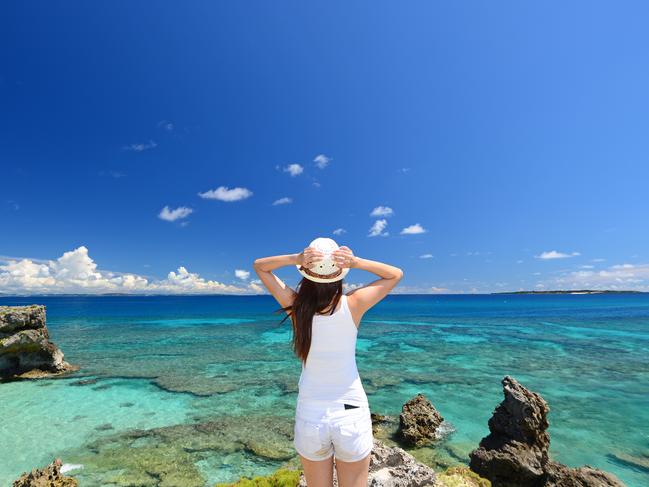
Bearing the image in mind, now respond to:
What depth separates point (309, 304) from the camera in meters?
3.02

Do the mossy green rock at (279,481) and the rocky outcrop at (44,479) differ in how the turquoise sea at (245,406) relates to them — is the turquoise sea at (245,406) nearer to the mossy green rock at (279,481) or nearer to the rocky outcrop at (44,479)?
the rocky outcrop at (44,479)

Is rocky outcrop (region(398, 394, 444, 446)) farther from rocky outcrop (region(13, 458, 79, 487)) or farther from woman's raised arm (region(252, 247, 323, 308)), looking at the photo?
woman's raised arm (region(252, 247, 323, 308))

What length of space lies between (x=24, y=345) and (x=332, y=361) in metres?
22.6

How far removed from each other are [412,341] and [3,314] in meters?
30.9

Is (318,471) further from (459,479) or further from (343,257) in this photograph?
(459,479)

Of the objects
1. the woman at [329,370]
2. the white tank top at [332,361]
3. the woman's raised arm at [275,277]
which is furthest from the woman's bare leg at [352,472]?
the woman's raised arm at [275,277]

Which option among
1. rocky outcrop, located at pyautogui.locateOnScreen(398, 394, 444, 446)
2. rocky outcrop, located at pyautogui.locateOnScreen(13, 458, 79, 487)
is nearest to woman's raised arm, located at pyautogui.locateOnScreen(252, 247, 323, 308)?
rocky outcrop, located at pyautogui.locateOnScreen(13, 458, 79, 487)

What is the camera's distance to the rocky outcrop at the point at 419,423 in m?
10.6

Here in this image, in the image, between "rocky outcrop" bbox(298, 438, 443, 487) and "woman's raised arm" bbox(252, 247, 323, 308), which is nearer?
"woman's raised arm" bbox(252, 247, 323, 308)

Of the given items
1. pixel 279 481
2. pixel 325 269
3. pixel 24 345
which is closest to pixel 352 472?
pixel 325 269

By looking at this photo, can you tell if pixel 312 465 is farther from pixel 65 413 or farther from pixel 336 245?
pixel 65 413

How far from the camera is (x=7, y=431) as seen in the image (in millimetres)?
11773

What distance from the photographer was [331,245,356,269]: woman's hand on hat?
294 cm

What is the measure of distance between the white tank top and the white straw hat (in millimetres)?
218
